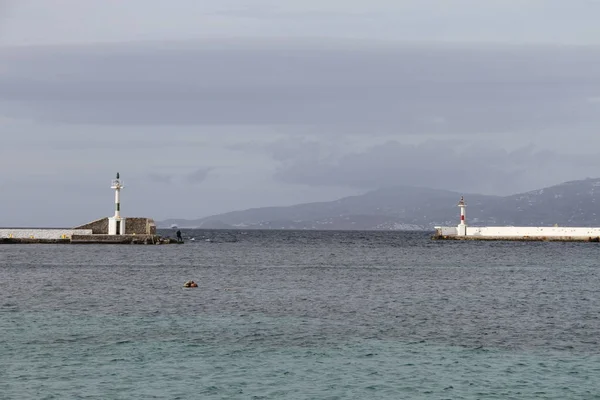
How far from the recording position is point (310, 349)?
123 feet

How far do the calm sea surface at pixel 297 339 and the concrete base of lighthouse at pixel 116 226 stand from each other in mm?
72704

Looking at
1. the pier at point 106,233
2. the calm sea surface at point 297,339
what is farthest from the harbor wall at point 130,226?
the calm sea surface at point 297,339

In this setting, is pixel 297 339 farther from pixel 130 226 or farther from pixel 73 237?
pixel 73 237

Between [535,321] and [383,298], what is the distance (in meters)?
15.1

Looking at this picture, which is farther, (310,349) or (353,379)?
(310,349)

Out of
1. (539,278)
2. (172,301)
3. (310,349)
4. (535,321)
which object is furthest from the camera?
(539,278)

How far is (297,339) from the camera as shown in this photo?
40.4m

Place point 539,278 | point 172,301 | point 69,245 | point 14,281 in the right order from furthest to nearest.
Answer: point 69,245 → point 539,278 → point 14,281 → point 172,301

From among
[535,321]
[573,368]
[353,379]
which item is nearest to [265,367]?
[353,379]

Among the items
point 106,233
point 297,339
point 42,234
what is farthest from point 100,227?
point 297,339

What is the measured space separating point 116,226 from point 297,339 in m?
115

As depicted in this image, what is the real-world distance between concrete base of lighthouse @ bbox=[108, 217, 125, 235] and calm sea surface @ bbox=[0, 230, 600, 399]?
239 feet

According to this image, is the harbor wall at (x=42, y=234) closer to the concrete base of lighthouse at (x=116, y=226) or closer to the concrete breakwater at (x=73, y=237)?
the concrete breakwater at (x=73, y=237)

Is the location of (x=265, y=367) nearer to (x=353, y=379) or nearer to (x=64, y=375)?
(x=353, y=379)
